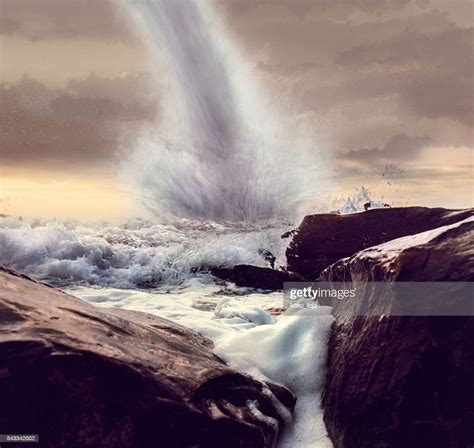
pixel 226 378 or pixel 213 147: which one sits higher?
pixel 213 147

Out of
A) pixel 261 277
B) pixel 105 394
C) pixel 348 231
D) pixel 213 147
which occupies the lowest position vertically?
pixel 105 394

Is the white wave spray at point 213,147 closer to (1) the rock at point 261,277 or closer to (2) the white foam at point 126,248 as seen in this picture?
(2) the white foam at point 126,248

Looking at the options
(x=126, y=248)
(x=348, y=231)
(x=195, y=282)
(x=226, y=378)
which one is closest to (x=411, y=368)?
(x=226, y=378)

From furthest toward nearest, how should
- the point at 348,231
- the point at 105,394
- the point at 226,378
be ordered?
1. the point at 348,231
2. the point at 226,378
3. the point at 105,394

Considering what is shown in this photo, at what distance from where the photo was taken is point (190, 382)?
1.49m

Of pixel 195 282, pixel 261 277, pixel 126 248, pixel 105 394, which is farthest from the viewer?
pixel 126 248

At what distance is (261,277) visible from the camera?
180 inches

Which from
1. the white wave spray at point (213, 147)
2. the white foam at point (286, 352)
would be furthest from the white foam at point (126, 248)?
the white foam at point (286, 352)

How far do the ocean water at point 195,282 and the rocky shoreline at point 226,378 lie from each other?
13 cm

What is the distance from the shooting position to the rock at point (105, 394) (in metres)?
1.33

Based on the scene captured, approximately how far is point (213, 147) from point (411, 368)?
221 inches

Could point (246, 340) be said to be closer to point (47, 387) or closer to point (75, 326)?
point (75, 326)

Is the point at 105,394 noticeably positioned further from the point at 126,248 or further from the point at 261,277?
the point at 126,248

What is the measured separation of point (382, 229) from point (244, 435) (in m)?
3.01
